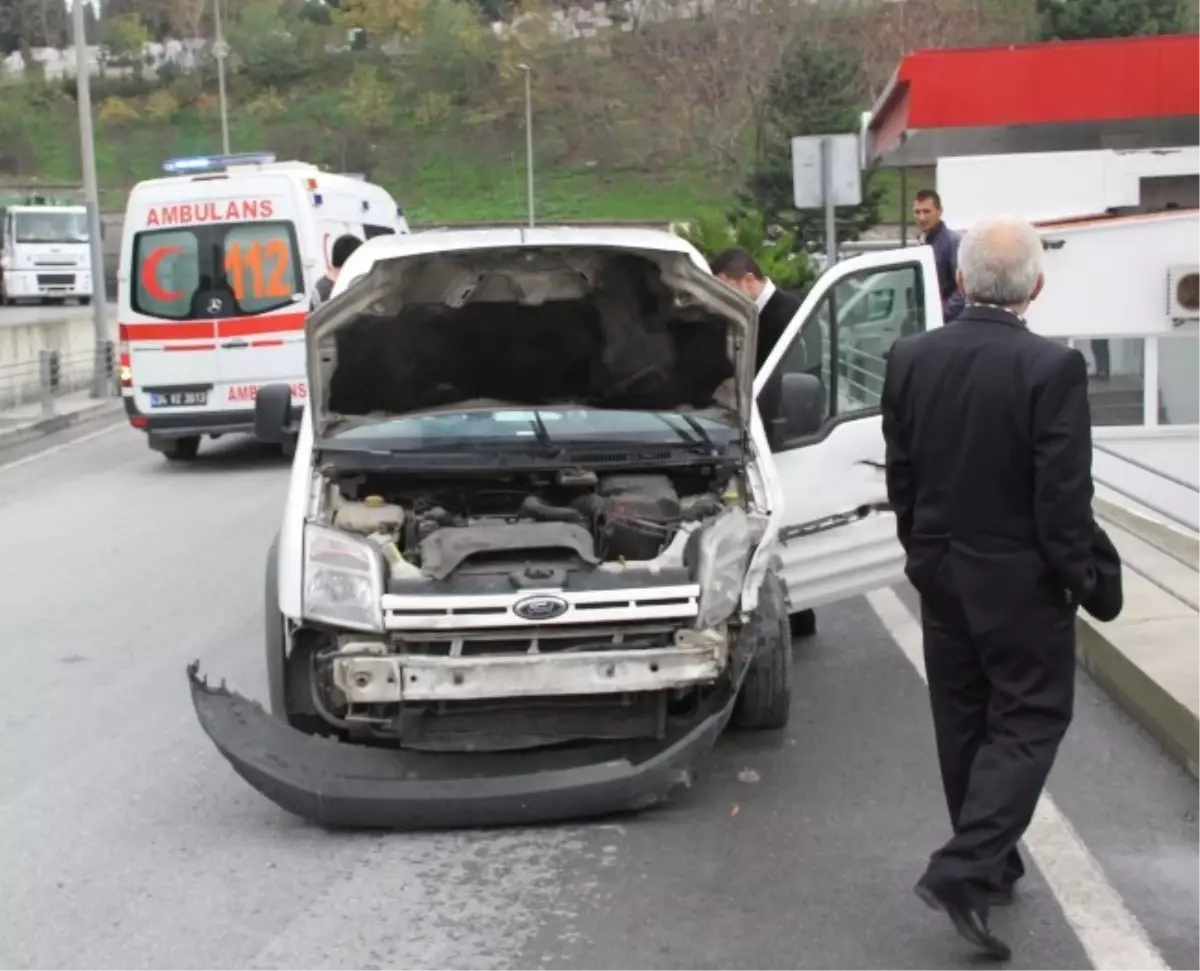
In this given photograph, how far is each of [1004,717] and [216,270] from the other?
41.5ft

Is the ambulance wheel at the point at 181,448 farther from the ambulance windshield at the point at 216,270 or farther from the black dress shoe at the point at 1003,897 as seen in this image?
the black dress shoe at the point at 1003,897

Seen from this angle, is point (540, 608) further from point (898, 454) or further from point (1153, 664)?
point (1153, 664)

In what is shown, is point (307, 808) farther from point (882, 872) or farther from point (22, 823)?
point (882, 872)

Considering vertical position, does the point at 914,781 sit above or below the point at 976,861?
below

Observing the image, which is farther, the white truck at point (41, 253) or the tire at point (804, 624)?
the white truck at point (41, 253)

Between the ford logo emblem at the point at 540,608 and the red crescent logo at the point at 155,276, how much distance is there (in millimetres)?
11446

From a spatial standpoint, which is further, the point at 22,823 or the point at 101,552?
the point at 101,552

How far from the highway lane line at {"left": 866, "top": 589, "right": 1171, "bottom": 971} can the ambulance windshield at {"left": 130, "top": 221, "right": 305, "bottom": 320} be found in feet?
37.0

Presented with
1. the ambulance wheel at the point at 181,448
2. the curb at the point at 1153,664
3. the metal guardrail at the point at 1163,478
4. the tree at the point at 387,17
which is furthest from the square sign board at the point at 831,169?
the tree at the point at 387,17

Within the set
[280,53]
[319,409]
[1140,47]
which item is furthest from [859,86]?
[319,409]

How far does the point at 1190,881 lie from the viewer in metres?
5.02

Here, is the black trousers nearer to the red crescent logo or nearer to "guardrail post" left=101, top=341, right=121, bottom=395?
the red crescent logo

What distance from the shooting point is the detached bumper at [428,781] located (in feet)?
17.9

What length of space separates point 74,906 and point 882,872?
2.41 meters
